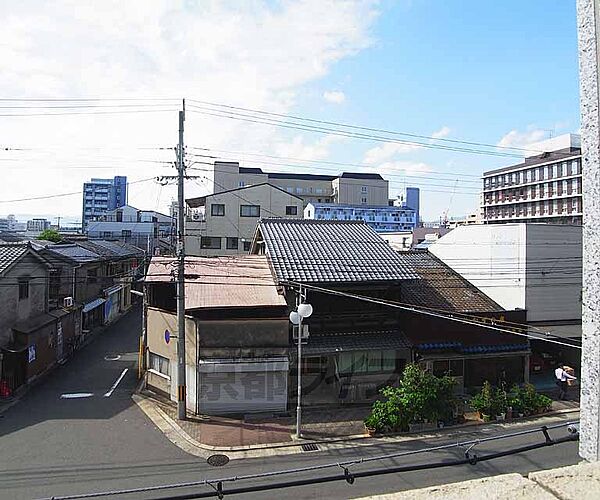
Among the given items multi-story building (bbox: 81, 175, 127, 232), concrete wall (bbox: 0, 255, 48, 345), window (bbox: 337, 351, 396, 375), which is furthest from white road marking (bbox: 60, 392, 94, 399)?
multi-story building (bbox: 81, 175, 127, 232)

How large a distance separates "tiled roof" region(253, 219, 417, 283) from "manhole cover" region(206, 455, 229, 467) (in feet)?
22.3

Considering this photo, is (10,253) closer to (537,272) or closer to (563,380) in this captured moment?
(537,272)

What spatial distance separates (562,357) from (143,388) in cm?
2107

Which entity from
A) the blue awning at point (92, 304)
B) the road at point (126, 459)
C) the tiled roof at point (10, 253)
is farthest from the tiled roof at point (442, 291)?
the blue awning at point (92, 304)

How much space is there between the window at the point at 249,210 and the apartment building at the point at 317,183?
26.5 metres

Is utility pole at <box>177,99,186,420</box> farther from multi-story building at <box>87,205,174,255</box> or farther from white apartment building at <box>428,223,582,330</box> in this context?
multi-story building at <box>87,205,174,255</box>

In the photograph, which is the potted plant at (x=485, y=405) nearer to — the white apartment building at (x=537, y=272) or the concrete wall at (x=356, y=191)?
the white apartment building at (x=537, y=272)

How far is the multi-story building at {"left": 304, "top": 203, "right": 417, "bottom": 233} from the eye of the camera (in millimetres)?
63625

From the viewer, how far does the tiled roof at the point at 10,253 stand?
22500 mm

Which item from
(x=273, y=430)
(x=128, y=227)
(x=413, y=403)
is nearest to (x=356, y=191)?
(x=128, y=227)

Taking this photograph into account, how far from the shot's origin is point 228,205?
48.0m

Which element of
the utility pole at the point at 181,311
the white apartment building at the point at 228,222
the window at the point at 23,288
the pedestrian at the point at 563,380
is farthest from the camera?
the white apartment building at the point at 228,222

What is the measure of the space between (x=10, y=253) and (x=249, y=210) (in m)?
27.0

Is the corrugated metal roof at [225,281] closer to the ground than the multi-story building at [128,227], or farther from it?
closer to the ground
